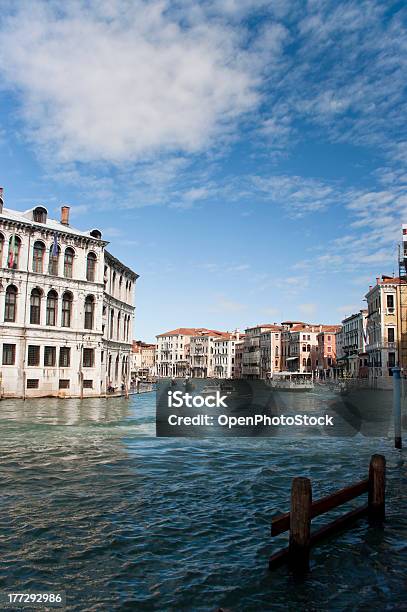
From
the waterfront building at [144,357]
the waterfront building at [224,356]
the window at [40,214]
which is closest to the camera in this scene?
the window at [40,214]

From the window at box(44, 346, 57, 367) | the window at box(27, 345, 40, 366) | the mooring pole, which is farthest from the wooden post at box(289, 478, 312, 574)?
the window at box(44, 346, 57, 367)

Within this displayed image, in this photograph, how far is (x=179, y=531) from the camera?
9.20 m

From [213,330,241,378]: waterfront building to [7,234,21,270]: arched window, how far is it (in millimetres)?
112657

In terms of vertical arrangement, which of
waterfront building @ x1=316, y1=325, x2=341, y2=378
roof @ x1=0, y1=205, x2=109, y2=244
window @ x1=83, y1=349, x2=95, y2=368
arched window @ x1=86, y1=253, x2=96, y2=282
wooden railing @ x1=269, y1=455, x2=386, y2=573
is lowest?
wooden railing @ x1=269, y1=455, x2=386, y2=573

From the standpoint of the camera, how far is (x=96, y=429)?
2245cm

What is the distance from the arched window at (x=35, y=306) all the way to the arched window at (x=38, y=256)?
1.56 metres

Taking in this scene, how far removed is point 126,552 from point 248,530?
2.29 m

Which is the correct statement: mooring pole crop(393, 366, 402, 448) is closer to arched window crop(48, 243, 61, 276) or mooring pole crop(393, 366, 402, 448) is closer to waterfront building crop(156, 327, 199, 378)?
arched window crop(48, 243, 61, 276)

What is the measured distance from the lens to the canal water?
6871 mm

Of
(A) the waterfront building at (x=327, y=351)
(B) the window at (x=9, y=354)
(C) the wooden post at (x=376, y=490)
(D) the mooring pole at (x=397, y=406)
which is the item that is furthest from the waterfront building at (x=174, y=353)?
(C) the wooden post at (x=376, y=490)

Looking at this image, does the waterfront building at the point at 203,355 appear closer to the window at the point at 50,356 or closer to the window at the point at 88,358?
the window at the point at 88,358

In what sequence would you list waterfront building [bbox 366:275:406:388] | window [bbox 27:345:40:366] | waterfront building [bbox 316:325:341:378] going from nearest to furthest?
window [bbox 27:345:40:366] → waterfront building [bbox 366:275:406:388] → waterfront building [bbox 316:325:341:378]

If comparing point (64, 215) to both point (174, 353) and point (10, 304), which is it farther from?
point (174, 353)

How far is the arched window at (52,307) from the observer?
1569 inches
